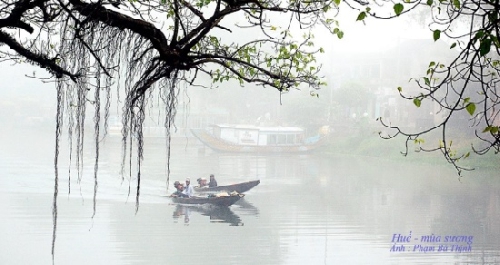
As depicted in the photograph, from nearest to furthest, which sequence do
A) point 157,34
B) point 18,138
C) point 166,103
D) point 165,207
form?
point 157,34, point 166,103, point 165,207, point 18,138

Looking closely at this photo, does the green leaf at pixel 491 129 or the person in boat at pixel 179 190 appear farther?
the person in boat at pixel 179 190

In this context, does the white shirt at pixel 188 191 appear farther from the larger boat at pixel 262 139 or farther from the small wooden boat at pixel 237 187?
the larger boat at pixel 262 139

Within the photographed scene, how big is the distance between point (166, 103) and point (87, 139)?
18.3m

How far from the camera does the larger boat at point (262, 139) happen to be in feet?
51.6

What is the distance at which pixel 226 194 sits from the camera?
7.72 m

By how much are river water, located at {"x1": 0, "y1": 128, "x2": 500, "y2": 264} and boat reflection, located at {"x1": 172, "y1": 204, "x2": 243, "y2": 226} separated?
0.02m

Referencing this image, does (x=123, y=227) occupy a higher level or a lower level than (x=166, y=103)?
lower

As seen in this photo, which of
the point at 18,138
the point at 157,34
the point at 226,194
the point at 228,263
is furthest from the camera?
the point at 18,138

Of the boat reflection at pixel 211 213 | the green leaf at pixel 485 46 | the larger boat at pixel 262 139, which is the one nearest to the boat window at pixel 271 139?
the larger boat at pixel 262 139

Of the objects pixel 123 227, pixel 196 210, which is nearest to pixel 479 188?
pixel 196 210

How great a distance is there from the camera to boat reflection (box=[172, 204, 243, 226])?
827 cm

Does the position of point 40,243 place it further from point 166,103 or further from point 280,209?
point 166,103

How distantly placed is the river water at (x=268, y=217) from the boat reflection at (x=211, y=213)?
0.02 metres

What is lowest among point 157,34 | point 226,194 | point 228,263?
point 228,263
